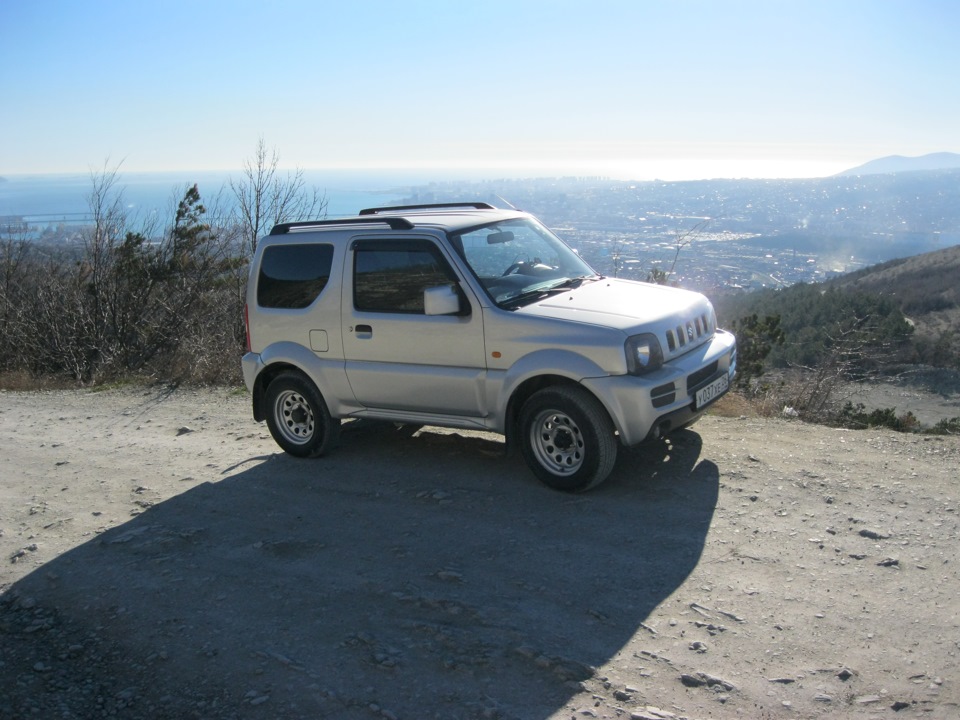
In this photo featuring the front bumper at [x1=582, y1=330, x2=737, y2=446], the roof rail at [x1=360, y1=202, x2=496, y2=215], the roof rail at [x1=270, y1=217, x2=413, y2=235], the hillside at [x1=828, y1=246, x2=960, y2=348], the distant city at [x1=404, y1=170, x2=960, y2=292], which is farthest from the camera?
the hillside at [x1=828, y1=246, x2=960, y2=348]

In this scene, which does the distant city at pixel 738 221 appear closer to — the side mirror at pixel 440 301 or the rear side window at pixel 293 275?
the rear side window at pixel 293 275

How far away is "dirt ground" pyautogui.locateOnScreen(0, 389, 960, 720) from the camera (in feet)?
11.6

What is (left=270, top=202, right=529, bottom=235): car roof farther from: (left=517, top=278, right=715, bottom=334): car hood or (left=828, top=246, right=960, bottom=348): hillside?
(left=828, top=246, right=960, bottom=348): hillside

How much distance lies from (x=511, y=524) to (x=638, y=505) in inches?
35.0

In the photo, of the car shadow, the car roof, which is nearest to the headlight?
the car shadow

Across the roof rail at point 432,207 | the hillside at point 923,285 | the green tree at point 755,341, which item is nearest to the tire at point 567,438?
the roof rail at point 432,207

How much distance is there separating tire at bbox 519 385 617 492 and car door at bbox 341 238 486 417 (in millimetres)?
489

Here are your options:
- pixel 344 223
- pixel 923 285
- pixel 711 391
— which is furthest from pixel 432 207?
pixel 923 285

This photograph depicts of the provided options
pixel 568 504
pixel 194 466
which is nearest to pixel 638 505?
pixel 568 504

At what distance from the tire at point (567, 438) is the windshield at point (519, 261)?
0.82m

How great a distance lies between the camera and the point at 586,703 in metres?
3.41

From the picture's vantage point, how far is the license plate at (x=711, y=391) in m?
5.64

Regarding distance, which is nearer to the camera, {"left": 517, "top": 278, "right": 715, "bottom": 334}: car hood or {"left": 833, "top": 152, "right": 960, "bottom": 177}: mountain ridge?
{"left": 517, "top": 278, "right": 715, "bottom": 334}: car hood

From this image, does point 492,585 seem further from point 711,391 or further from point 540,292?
point 540,292
